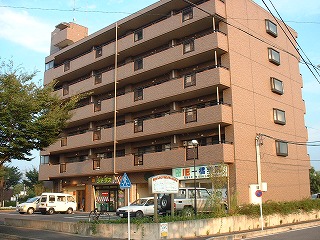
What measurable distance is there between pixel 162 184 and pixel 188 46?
48.2 feet

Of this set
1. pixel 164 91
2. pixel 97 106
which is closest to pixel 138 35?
pixel 164 91

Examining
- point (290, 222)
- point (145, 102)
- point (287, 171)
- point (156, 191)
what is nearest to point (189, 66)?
point (145, 102)

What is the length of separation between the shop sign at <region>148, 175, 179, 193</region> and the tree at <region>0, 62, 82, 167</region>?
6.52 metres

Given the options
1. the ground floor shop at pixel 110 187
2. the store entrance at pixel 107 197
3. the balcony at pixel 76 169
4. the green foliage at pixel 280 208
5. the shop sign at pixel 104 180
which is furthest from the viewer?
the store entrance at pixel 107 197

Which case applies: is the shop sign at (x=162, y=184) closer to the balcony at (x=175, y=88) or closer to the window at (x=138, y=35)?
the balcony at (x=175, y=88)

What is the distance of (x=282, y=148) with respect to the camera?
3045 centimetres

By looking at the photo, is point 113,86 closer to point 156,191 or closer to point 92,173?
point 92,173

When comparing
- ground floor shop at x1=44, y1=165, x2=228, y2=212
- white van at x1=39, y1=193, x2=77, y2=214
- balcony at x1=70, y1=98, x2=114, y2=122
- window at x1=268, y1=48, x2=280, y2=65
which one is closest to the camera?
ground floor shop at x1=44, y1=165, x2=228, y2=212

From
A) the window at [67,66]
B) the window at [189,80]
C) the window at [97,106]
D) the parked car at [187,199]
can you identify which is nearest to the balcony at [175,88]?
Result: the window at [189,80]

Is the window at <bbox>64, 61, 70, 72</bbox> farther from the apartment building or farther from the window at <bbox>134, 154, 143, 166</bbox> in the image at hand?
the window at <bbox>134, 154, 143, 166</bbox>

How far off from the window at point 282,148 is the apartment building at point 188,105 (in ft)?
0.46

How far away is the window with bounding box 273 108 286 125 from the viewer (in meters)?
30.2

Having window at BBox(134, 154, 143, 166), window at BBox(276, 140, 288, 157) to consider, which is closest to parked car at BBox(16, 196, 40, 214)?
window at BBox(134, 154, 143, 166)

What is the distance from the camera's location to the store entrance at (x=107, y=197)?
35031mm
